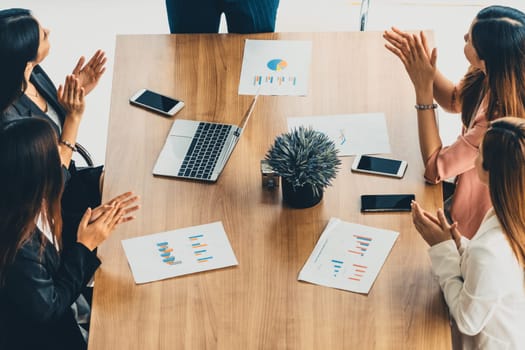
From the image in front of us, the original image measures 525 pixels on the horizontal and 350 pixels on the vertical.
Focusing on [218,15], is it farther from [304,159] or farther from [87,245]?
[87,245]

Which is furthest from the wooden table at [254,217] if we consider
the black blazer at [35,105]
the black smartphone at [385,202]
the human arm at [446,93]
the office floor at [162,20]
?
the office floor at [162,20]

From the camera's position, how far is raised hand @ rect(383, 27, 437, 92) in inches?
95.9

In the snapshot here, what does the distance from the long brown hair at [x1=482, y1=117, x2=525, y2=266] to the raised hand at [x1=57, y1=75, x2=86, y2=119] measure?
1.37m

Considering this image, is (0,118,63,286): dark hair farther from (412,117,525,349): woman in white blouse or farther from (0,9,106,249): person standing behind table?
(412,117,525,349): woman in white blouse

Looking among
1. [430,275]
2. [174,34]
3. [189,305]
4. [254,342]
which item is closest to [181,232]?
[189,305]

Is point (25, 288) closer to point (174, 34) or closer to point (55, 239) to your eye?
point (55, 239)

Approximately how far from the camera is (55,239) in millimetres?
2189

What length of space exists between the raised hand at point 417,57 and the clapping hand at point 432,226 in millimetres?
457

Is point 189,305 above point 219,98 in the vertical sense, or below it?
below

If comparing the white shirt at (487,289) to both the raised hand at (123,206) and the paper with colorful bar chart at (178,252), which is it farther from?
the raised hand at (123,206)

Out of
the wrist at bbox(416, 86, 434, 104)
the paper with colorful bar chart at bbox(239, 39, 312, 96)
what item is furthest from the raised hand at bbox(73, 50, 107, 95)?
the wrist at bbox(416, 86, 434, 104)

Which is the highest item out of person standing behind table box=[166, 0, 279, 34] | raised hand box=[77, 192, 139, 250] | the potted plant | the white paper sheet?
person standing behind table box=[166, 0, 279, 34]

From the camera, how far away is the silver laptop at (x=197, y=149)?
2.42 meters

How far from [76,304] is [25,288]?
0.38 m
